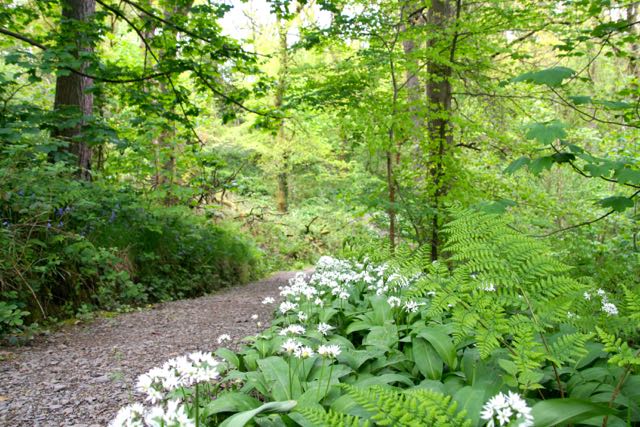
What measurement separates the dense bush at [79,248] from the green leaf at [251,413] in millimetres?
2697

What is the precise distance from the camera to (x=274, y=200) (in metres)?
19.0

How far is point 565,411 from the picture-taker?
48.4 inches

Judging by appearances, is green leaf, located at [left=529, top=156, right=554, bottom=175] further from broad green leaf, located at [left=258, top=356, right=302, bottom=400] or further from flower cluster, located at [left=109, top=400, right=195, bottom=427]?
flower cluster, located at [left=109, top=400, right=195, bottom=427]

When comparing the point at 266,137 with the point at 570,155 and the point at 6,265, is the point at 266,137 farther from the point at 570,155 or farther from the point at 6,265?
the point at 570,155

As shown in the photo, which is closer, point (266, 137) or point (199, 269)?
point (199, 269)

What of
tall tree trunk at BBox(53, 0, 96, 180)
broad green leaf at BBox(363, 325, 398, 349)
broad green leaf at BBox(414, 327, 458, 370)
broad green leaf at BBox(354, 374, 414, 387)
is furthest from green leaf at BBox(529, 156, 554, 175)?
tall tree trunk at BBox(53, 0, 96, 180)

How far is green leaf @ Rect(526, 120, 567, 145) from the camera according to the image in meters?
2.27

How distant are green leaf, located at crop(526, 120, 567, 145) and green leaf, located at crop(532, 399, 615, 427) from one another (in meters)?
1.43

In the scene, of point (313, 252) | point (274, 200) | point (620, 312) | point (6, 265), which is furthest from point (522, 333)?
point (274, 200)

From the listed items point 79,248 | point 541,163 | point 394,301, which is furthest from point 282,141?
point 541,163

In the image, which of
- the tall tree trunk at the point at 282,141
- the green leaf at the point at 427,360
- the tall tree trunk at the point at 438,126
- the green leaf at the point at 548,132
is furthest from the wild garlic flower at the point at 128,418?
the tall tree trunk at the point at 282,141

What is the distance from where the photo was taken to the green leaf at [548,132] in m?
2.27

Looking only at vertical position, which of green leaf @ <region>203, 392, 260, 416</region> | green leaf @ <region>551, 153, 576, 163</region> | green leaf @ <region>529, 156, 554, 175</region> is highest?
green leaf @ <region>551, 153, 576, 163</region>

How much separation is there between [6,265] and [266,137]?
1382cm
